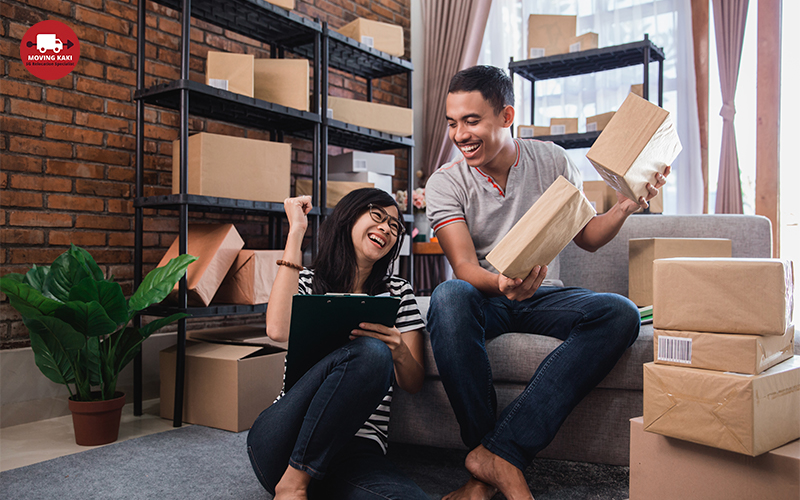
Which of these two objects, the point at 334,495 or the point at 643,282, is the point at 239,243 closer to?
the point at 334,495

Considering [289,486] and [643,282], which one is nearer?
[289,486]

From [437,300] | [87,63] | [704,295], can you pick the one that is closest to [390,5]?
[87,63]

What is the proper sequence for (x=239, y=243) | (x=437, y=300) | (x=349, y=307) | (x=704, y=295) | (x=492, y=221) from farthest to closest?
(x=239, y=243)
(x=492, y=221)
(x=437, y=300)
(x=349, y=307)
(x=704, y=295)

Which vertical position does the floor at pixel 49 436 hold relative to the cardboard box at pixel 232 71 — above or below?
below

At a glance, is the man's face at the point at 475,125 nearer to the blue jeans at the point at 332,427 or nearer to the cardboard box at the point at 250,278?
the blue jeans at the point at 332,427

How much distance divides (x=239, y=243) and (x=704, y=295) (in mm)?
1699

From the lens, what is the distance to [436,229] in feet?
5.47

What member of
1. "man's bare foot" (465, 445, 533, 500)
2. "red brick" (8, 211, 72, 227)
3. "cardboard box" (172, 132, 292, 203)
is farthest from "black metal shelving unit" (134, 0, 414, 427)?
"man's bare foot" (465, 445, 533, 500)

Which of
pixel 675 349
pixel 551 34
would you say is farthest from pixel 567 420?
pixel 551 34

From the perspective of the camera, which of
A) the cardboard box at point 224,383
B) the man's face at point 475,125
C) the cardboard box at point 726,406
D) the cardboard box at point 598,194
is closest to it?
the cardboard box at point 726,406

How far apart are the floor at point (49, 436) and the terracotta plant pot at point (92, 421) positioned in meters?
0.03

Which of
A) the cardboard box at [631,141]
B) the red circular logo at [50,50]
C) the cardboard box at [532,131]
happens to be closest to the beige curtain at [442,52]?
the cardboard box at [532,131]

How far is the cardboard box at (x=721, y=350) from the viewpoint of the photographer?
99cm

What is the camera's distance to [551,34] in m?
3.25
